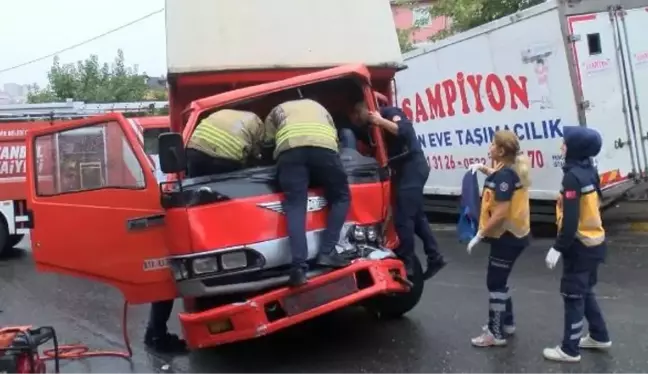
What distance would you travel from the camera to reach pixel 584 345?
20.4ft

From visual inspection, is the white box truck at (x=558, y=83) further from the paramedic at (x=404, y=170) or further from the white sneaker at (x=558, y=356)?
the white sneaker at (x=558, y=356)

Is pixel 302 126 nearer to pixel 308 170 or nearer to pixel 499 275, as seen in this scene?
pixel 308 170

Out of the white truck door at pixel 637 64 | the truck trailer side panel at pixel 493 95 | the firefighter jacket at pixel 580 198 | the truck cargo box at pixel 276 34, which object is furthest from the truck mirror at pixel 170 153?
the white truck door at pixel 637 64

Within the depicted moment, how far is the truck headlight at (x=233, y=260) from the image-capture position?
5.74 m

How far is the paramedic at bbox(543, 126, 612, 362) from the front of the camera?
5.80 meters

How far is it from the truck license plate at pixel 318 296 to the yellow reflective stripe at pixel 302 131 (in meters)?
0.99

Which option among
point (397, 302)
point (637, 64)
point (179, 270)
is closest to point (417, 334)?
point (397, 302)

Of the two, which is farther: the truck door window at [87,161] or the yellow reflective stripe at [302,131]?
the truck door window at [87,161]

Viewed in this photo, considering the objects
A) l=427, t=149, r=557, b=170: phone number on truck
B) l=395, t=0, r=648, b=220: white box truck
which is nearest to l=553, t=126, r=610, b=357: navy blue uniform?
l=395, t=0, r=648, b=220: white box truck

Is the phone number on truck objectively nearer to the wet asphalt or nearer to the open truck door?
the wet asphalt

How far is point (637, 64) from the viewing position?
36.4 ft

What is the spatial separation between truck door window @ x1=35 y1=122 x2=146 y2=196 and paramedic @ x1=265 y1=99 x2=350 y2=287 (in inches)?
38.3

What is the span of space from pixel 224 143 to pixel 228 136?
0.19ft

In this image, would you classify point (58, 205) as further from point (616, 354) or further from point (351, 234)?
point (616, 354)
